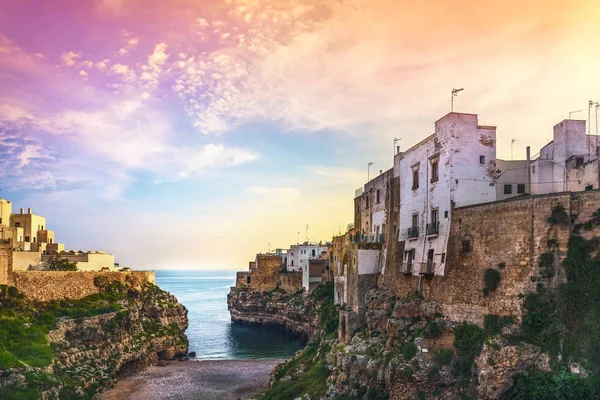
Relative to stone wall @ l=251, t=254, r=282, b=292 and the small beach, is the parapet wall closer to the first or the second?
the small beach

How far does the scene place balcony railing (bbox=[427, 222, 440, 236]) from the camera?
31.7 m

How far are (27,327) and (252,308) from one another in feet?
175

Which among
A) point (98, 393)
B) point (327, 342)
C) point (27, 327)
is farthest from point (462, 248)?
point (27, 327)

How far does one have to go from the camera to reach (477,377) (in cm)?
2397

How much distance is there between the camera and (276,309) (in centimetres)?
8706

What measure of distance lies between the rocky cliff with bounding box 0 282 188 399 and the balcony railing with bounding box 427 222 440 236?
28.1 metres

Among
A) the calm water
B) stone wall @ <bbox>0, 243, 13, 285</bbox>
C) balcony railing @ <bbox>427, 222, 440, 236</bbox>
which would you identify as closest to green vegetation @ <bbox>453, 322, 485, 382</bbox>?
balcony railing @ <bbox>427, 222, 440, 236</bbox>

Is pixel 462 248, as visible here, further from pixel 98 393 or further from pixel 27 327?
pixel 27 327

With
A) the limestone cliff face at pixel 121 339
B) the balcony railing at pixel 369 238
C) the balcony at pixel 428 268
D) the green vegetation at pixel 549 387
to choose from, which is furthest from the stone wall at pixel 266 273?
the green vegetation at pixel 549 387

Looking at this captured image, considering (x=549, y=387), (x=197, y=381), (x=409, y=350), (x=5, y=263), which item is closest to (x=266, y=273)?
(x=197, y=381)

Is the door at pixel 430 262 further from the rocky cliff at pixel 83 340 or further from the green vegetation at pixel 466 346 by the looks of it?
the rocky cliff at pixel 83 340

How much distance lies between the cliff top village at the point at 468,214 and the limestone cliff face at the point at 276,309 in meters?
32.5

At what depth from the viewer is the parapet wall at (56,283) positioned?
4788 centimetres

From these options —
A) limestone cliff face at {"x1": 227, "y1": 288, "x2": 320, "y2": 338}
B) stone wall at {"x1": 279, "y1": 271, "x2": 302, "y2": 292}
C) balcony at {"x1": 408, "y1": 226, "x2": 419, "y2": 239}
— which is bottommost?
limestone cliff face at {"x1": 227, "y1": 288, "x2": 320, "y2": 338}
